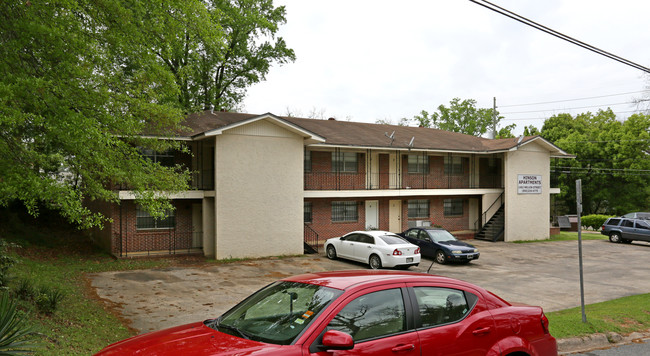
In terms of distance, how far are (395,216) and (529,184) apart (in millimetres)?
8909

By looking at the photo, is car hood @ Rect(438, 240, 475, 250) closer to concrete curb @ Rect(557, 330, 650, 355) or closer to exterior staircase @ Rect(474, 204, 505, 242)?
exterior staircase @ Rect(474, 204, 505, 242)

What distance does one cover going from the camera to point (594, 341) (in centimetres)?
842

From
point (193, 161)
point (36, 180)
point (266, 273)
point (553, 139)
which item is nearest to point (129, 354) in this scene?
point (36, 180)

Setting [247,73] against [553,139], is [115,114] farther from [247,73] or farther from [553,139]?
[553,139]

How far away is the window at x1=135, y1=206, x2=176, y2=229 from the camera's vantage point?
20.1 m

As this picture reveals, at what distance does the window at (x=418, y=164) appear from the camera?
2772 cm

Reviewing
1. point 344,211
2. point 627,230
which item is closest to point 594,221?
point 627,230

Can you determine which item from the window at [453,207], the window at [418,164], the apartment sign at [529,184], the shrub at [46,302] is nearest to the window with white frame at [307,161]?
the window at [418,164]

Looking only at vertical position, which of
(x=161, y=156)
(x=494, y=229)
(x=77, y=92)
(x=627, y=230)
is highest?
(x=77, y=92)

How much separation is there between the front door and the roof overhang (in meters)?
7.76

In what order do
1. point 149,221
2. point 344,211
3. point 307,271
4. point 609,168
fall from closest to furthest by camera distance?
point 307,271 < point 149,221 < point 344,211 < point 609,168

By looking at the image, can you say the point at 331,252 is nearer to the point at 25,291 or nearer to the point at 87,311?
the point at 87,311

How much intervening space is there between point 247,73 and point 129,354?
31375 mm

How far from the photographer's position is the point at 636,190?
44.1 meters
